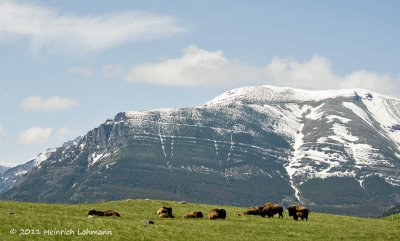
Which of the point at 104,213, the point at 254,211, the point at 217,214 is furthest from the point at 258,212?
Answer: the point at 104,213

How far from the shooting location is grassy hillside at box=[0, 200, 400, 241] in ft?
168

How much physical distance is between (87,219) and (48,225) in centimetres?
603

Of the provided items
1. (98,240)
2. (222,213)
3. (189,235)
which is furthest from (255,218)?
(98,240)

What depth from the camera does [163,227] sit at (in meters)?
57.2

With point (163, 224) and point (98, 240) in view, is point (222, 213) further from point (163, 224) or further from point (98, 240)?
point (98, 240)

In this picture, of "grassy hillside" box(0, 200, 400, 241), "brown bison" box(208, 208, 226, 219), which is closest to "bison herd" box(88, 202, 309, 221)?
"brown bison" box(208, 208, 226, 219)

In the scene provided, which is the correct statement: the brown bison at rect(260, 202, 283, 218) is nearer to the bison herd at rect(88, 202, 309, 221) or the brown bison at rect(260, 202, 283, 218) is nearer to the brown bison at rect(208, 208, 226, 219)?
the bison herd at rect(88, 202, 309, 221)

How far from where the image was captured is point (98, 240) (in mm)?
48844

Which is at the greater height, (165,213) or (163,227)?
(165,213)

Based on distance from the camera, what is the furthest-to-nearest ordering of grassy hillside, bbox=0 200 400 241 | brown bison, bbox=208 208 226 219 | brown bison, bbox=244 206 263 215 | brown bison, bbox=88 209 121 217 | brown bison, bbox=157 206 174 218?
brown bison, bbox=244 206 263 215, brown bison, bbox=208 208 226 219, brown bison, bbox=157 206 174 218, brown bison, bbox=88 209 121 217, grassy hillside, bbox=0 200 400 241

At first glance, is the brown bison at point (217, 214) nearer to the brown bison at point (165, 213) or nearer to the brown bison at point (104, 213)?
the brown bison at point (165, 213)

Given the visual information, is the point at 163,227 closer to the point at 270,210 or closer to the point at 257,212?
the point at 257,212

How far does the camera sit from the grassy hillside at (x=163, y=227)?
168ft

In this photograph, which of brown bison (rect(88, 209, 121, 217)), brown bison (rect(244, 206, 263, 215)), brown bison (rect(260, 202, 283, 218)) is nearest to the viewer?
brown bison (rect(88, 209, 121, 217))
